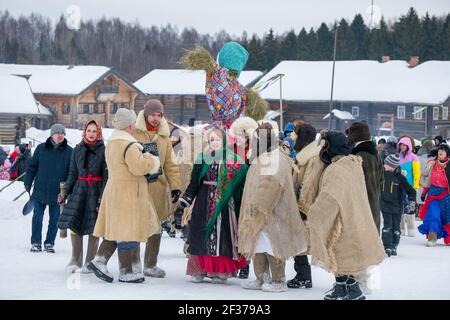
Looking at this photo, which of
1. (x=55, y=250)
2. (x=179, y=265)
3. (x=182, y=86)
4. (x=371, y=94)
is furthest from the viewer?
(x=182, y=86)

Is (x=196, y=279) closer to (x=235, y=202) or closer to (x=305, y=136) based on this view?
(x=235, y=202)

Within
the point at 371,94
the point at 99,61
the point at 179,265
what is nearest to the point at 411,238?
the point at 179,265

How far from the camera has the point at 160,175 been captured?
7.95 meters

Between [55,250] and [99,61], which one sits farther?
[99,61]

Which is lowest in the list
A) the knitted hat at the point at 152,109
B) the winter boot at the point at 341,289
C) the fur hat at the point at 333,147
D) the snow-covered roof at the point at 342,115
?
the winter boot at the point at 341,289

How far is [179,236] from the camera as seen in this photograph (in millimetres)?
12484

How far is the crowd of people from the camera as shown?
6660 mm

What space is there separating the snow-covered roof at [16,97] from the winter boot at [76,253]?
34.8 metres

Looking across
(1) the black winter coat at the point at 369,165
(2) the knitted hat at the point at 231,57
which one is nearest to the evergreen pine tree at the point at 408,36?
(2) the knitted hat at the point at 231,57

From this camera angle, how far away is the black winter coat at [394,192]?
11211 millimetres

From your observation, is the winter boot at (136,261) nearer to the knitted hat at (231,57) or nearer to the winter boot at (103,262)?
the winter boot at (103,262)

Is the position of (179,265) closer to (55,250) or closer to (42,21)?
(55,250)
